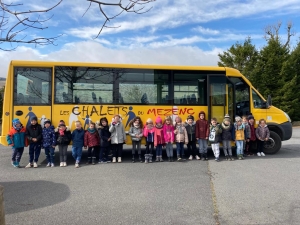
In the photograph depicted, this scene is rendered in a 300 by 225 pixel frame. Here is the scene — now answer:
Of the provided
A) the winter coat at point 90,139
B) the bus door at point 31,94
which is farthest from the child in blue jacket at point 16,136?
the winter coat at point 90,139

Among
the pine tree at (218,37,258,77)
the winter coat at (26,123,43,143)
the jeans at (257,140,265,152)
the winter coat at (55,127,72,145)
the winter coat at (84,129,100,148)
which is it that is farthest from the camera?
the pine tree at (218,37,258,77)

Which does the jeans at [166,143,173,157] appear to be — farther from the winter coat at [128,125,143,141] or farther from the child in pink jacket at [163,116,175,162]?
the winter coat at [128,125,143,141]

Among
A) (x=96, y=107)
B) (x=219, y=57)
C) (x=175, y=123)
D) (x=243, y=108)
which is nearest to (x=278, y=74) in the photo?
(x=219, y=57)

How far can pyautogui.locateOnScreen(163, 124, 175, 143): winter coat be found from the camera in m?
8.36

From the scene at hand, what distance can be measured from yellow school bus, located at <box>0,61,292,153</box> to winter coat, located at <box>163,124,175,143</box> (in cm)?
39

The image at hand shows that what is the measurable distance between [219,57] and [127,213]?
23.7 meters

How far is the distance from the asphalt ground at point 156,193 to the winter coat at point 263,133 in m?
1.06

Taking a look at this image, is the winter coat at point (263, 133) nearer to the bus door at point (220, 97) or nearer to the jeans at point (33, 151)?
the bus door at point (220, 97)

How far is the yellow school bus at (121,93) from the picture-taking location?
316 inches

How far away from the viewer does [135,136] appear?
8.31 m

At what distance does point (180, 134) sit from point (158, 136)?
67 cm

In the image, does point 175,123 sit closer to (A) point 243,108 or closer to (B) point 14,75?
(A) point 243,108

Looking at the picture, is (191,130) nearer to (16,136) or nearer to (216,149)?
(216,149)

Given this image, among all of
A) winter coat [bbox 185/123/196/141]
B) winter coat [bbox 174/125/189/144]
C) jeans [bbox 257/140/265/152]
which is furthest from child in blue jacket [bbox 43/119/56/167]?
jeans [bbox 257/140/265/152]
